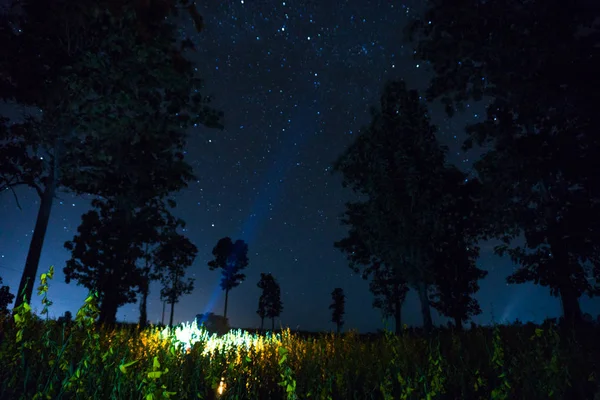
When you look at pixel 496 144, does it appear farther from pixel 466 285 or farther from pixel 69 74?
pixel 69 74

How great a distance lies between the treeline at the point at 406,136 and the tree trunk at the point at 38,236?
1.9 inches

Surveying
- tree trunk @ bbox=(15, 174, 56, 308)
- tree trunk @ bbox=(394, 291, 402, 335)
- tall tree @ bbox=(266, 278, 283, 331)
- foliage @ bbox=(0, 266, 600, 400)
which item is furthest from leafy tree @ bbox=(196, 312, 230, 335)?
tall tree @ bbox=(266, 278, 283, 331)

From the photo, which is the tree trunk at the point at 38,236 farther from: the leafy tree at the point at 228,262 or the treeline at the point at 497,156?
the leafy tree at the point at 228,262

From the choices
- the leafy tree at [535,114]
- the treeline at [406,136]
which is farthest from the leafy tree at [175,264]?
the leafy tree at [535,114]

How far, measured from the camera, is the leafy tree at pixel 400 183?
18.9 meters

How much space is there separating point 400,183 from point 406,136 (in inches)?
105

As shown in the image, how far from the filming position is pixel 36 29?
28.6 ft

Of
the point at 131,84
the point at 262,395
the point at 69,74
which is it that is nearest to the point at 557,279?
the point at 262,395

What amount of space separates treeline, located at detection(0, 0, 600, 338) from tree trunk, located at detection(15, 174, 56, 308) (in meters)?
0.05

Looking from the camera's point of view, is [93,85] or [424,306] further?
[424,306]

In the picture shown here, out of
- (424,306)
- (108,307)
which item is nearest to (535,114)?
(424,306)

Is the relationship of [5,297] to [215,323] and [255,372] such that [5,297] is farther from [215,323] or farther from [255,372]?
[255,372]

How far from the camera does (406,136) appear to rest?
66.4 feet

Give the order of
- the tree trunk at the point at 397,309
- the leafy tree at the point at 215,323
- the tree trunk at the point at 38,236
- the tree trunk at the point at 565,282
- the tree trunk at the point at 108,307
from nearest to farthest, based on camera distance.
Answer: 1. the tree trunk at the point at 38,236
2. the tree trunk at the point at 565,282
3. the leafy tree at the point at 215,323
4. the tree trunk at the point at 108,307
5. the tree trunk at the point at 397,309
